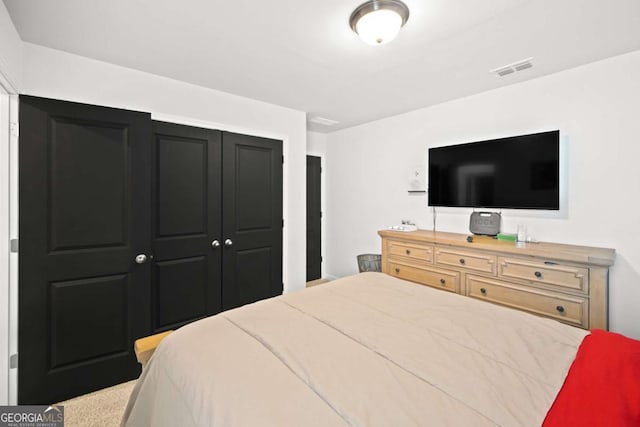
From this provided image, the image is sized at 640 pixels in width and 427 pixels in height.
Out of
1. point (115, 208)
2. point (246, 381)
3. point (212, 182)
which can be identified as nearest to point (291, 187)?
point (212, 182)

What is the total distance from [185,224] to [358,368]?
227 centimetres

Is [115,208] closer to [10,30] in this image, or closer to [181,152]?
[181,152]

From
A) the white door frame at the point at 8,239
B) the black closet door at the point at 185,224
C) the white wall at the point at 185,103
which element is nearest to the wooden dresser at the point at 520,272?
the white wall at the point at 185,103

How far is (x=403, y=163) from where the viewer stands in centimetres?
377

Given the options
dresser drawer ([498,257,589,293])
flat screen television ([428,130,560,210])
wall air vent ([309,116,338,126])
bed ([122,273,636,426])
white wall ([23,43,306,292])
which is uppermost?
wall air vent ([309,116,338,126])

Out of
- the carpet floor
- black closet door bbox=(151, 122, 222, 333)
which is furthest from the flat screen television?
the carpet floor

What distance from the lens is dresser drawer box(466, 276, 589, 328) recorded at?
81.7 inches

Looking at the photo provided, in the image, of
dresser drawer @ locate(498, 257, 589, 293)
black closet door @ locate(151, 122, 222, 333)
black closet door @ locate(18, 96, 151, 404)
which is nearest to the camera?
black closet door @ locate(18, 96, 151, 404)

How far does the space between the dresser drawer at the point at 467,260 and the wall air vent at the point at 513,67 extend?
1.60m

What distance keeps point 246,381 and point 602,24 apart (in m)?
2.84

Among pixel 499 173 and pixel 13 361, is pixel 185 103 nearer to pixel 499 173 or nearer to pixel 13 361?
pixel 13 361

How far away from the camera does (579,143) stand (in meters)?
2.42

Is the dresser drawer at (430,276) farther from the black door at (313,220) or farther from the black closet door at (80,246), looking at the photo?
the black closet door at (80,246)

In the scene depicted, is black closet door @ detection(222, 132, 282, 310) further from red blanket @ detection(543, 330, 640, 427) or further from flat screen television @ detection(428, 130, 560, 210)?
red blanket @ detection(543, 330, 640, 427)
